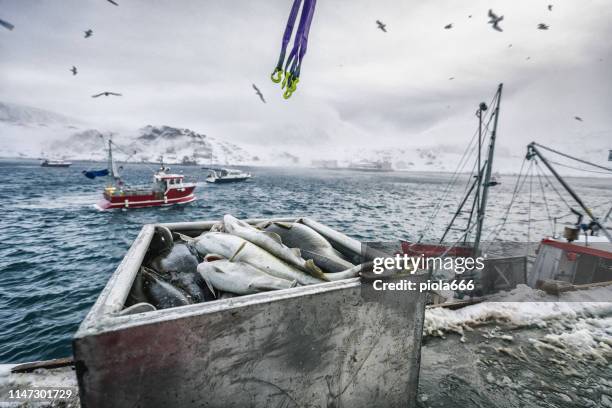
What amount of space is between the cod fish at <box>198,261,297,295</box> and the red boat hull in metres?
30.7

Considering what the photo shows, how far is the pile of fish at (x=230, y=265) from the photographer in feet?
7.64

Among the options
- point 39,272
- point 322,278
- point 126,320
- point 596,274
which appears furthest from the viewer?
point 39,272

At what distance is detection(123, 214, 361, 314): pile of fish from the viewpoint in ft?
7.64

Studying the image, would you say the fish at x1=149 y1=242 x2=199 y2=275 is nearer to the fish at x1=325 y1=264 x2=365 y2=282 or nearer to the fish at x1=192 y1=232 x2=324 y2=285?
the fish at x1=192 y1=232 x2=324 y2=285

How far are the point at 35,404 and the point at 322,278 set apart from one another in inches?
120

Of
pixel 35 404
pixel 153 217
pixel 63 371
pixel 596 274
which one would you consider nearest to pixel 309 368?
pixel 35 404

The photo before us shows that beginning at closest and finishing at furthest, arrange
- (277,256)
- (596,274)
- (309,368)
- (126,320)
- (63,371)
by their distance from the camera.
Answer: (126,320) < (309,368) < (277,256) < (63,371) < (596,274)

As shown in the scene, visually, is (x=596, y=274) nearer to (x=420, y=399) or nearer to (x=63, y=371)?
(x=420, y=399)

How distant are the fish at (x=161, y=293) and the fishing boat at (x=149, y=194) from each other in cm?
2988

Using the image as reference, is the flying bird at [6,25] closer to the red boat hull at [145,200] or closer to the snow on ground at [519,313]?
the snow on ground at [519,313]

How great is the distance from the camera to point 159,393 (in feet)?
5.73

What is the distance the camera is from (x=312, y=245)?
10.7 feet

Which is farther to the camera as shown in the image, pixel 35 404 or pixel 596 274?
pixel 596 274

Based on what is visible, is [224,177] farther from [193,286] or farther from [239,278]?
[239,278]
